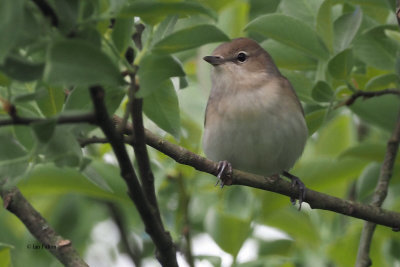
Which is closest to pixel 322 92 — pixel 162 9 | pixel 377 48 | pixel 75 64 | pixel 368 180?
pixel 377 48

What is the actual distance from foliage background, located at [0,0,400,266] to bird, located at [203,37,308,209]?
0.84 ft

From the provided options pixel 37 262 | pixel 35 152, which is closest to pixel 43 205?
pixel 37 262

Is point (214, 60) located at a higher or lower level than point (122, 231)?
higher

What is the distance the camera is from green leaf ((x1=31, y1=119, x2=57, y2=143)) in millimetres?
1649

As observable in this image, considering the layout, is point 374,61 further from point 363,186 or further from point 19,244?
point 19,244

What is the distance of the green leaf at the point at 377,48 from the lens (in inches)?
130

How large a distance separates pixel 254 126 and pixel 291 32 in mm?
1113

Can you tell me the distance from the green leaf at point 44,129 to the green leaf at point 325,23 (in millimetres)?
1838

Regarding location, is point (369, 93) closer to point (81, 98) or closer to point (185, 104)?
point (185, 104)

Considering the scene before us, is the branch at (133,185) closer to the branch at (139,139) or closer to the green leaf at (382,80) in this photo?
the branch at (139,139)

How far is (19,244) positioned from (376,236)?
2.33 m

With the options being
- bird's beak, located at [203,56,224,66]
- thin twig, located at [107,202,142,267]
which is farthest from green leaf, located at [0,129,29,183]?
thin twig, located at [107,202,142,267]

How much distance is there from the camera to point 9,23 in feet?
4.51

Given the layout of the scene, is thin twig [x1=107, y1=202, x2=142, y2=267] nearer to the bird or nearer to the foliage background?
the foliage background
